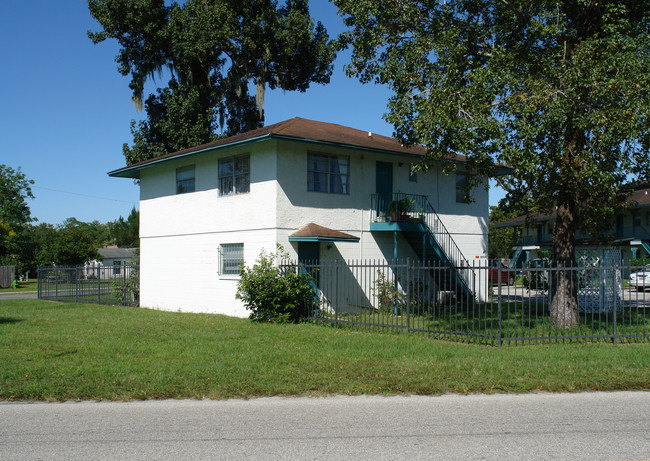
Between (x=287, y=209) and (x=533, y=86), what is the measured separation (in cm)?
751

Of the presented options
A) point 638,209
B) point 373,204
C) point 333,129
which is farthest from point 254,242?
point 638,209

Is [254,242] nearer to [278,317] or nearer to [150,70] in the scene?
[278,317]

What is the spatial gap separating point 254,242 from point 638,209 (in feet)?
107

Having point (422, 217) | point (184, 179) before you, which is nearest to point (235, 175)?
point (184, 179)

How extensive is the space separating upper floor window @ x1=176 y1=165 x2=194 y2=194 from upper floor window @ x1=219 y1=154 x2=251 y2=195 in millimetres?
1820

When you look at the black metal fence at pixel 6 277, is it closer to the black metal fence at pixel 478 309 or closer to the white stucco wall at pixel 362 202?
the white stucco wall at pixel 362 202

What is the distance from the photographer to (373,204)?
18.5m

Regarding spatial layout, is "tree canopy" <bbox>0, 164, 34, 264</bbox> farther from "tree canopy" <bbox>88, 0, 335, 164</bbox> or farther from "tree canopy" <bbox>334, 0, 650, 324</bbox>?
"tree canopy" <bbox>334, 0, 650, 324</bbox>

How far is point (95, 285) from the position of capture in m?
23.7

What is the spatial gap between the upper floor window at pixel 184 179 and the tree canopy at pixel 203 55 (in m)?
9.62

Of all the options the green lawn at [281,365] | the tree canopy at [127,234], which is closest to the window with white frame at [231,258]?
the green lawn at [281,365]

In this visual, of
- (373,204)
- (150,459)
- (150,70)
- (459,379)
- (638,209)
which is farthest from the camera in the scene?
(638,209)

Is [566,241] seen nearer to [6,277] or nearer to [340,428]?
[340,428]

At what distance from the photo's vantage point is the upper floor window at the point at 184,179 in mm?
19672
